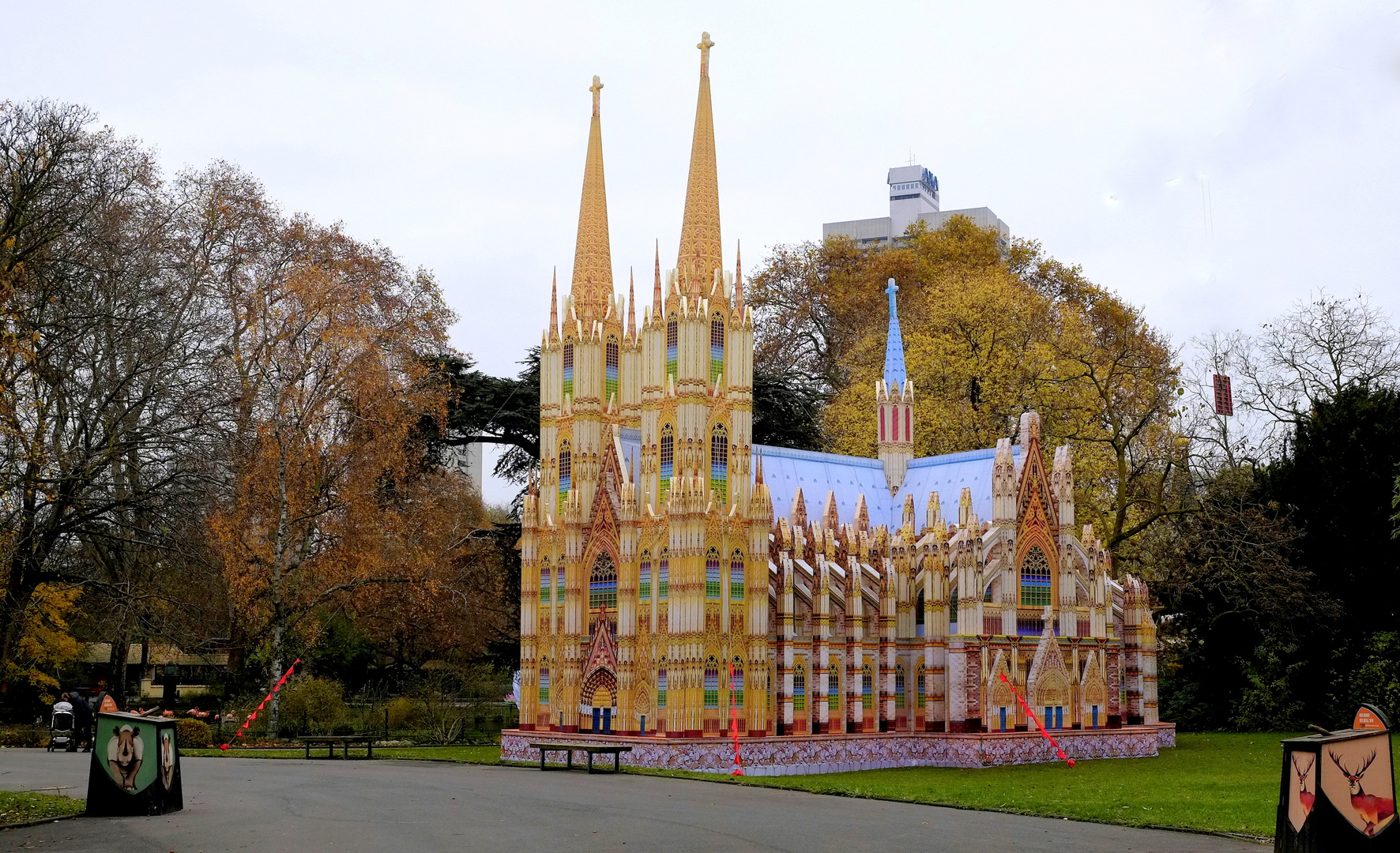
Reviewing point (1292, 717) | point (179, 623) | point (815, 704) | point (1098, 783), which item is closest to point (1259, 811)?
point (1098, 783)

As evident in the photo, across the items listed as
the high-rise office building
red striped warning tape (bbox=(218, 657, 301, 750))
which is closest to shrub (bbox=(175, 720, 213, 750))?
red striped warning tape (bbox=(218, 657, 301, 750))

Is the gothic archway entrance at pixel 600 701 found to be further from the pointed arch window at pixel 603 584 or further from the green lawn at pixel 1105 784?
the green lawn at pixel 1105 784

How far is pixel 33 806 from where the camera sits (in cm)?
2069

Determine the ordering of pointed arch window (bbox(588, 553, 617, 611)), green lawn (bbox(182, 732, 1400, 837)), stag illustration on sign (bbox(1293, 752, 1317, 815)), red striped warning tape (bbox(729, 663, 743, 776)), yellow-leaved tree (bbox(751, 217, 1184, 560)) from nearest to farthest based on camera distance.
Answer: stag illustration on sign (bbox(1293, 752, 1317, 815)), green lawn (bbox(182, 732, 1400, 837)), red striped warning tape (bbox(729, 663, 743, 776)), pointed arch window (bbox(588, 553, 617, 611)), yellow-leaved tree (bbox(751, 217, 1184, 560))

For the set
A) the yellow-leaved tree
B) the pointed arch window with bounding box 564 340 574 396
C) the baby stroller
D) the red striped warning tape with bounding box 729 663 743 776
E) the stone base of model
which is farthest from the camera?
the yellow-leaved tree

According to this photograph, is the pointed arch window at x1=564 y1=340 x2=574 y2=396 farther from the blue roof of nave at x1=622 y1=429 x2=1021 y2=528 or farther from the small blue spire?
the small blue spire

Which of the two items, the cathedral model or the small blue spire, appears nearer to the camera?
the cathedral model

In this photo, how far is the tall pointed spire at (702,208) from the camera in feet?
123

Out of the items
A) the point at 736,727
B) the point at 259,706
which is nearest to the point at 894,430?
the point at 736,727

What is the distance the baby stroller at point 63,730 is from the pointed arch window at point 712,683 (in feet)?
50.0

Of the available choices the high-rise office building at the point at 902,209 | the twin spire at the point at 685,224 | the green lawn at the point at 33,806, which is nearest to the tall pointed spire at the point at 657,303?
the twin spire at the point at 685,224

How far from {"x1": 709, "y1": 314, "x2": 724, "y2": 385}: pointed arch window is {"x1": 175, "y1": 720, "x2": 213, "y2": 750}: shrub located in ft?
56.6

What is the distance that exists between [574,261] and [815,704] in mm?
14114

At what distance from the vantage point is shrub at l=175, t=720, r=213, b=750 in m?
39.1
